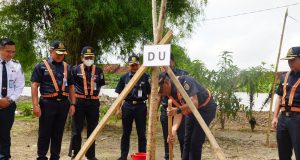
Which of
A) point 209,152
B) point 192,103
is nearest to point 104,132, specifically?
point 209,152

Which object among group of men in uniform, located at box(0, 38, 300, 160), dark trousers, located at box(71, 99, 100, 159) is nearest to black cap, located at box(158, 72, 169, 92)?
group of men in uniform, located at box(0, 38, 300, 160)

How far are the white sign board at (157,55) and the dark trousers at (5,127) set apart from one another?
7.34 feet

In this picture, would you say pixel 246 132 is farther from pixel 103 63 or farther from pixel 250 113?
pixel 103 63

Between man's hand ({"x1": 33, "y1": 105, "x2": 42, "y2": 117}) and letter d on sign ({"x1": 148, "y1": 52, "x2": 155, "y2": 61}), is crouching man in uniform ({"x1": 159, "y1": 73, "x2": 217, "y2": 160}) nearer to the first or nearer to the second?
letter d on sign ({"x1": 148, "y1": 52, "x2": 155, "y2": 61})

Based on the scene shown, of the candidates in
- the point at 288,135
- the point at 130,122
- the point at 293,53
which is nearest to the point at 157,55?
the point at 293,53

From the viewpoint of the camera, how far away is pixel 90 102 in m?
6.94

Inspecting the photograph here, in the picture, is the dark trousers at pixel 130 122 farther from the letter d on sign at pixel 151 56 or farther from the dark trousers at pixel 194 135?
the letter d on sign at pixel 151 56

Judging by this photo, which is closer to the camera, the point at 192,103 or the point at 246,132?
the point at 192,103

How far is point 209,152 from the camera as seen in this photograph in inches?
341

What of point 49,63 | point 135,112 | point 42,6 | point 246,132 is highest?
point 42,6

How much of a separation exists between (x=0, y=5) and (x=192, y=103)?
734 cm

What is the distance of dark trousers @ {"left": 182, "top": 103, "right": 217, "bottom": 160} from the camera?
549 cm

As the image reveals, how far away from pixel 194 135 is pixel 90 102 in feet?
7.02

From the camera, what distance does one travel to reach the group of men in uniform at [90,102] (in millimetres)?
5328
